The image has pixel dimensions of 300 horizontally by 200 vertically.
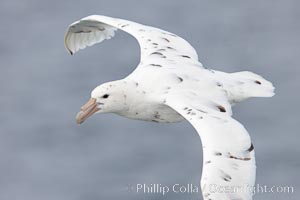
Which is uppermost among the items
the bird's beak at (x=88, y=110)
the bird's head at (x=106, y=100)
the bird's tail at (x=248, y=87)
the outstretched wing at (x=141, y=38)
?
the outstretched wing at (x=141, y=38)

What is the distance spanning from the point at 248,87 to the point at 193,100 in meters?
1.49

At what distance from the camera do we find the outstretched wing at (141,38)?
62.7 ft

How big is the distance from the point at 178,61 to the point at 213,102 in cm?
146

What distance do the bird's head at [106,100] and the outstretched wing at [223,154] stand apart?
100 centimetres

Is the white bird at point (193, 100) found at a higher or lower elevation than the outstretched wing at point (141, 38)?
lower

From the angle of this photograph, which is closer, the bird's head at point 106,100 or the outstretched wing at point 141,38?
the bird's head at point 106,100

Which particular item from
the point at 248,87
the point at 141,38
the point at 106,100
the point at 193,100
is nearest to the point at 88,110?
the point at 106,100

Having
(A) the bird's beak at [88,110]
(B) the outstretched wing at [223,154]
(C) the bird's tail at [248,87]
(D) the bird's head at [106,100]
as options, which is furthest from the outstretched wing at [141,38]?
(B) the outstretched wing at [223,154]

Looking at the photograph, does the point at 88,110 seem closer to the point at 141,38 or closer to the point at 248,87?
the point at 141,38

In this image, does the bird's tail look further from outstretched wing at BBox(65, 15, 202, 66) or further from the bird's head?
the bird's head

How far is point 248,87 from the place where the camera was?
18703 mm

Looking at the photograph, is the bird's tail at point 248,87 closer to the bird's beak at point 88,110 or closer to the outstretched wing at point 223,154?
the outstretched wing at point 223,154

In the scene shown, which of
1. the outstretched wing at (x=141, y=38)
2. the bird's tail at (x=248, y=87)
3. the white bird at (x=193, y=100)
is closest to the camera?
the white bird at (x=193, y=100)

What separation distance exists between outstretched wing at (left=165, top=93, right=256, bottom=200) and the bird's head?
3.28ft
